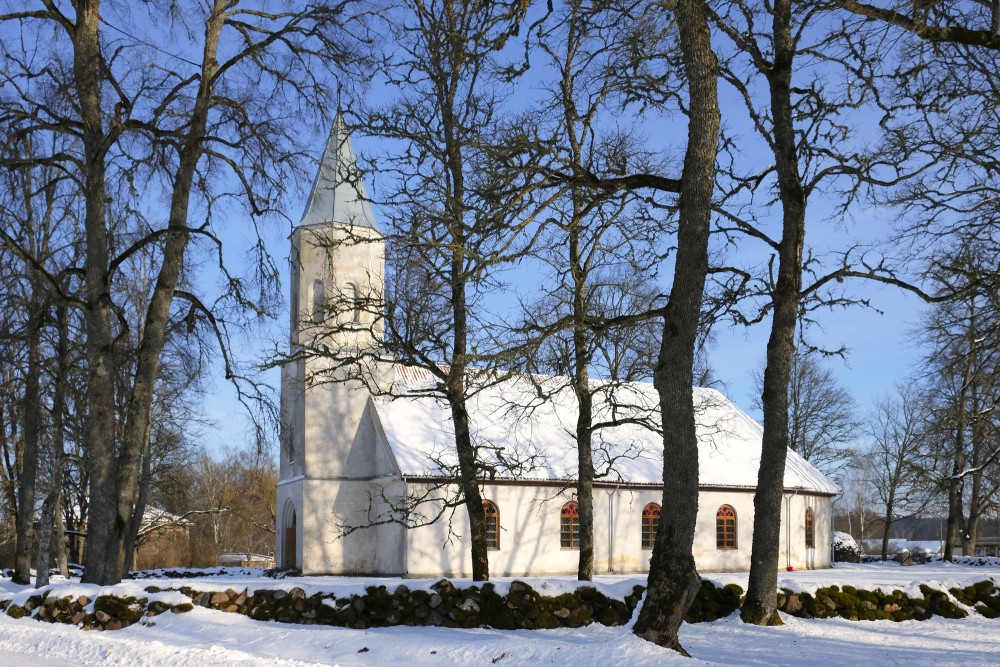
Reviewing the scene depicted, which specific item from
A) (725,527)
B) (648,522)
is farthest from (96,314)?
(725,527)

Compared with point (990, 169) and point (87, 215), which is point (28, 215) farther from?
point (990, 169)

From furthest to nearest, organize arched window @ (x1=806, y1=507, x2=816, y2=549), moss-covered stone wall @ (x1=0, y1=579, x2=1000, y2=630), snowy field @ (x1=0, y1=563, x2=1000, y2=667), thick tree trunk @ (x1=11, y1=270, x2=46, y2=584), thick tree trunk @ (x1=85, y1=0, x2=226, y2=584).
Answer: arched window @ (x1=806, y1=507, x2=816, y2=549) → thick tree trunk @ (x1=11, y1=270, x2=46, y2=584) → thick tree trunk @ (x1=85, y1=0, x2=226, y2=584) → moss-covered stone wall @ (x1=0, y1=579, x2=1000, y2=630) → snowy field @ (x1=0, y1=563, x2=1000, y2=667)

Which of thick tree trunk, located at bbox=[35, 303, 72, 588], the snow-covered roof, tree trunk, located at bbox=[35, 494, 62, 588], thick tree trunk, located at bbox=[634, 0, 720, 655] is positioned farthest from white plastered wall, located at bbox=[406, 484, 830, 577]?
thick tree trunk, located at bbox=[634, 0, 720, 655]

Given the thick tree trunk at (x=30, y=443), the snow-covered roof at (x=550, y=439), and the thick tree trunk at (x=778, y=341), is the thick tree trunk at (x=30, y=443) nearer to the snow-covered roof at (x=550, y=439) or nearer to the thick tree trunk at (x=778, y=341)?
the snow-covered roof at (x=550, y=439)

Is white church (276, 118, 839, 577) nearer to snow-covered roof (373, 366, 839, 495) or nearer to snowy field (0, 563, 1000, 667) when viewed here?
snow-covered roof (373, 366, 839, 495)

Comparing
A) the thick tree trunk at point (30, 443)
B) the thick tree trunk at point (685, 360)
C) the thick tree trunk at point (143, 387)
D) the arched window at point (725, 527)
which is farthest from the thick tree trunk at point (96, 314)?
the arched window at point (725, 527)

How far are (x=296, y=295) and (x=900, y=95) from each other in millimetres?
23174

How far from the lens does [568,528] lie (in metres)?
31.9

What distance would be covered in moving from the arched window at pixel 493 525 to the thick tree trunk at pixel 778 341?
54.8 ft

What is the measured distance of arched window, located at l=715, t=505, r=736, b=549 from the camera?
3419 centimetres

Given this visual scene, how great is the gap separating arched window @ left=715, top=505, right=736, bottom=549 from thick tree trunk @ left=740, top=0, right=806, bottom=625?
20.4 m

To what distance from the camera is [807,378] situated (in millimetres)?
52344

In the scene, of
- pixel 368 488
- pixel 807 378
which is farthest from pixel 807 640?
pixel 807 378

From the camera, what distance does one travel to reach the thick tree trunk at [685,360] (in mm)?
10133
